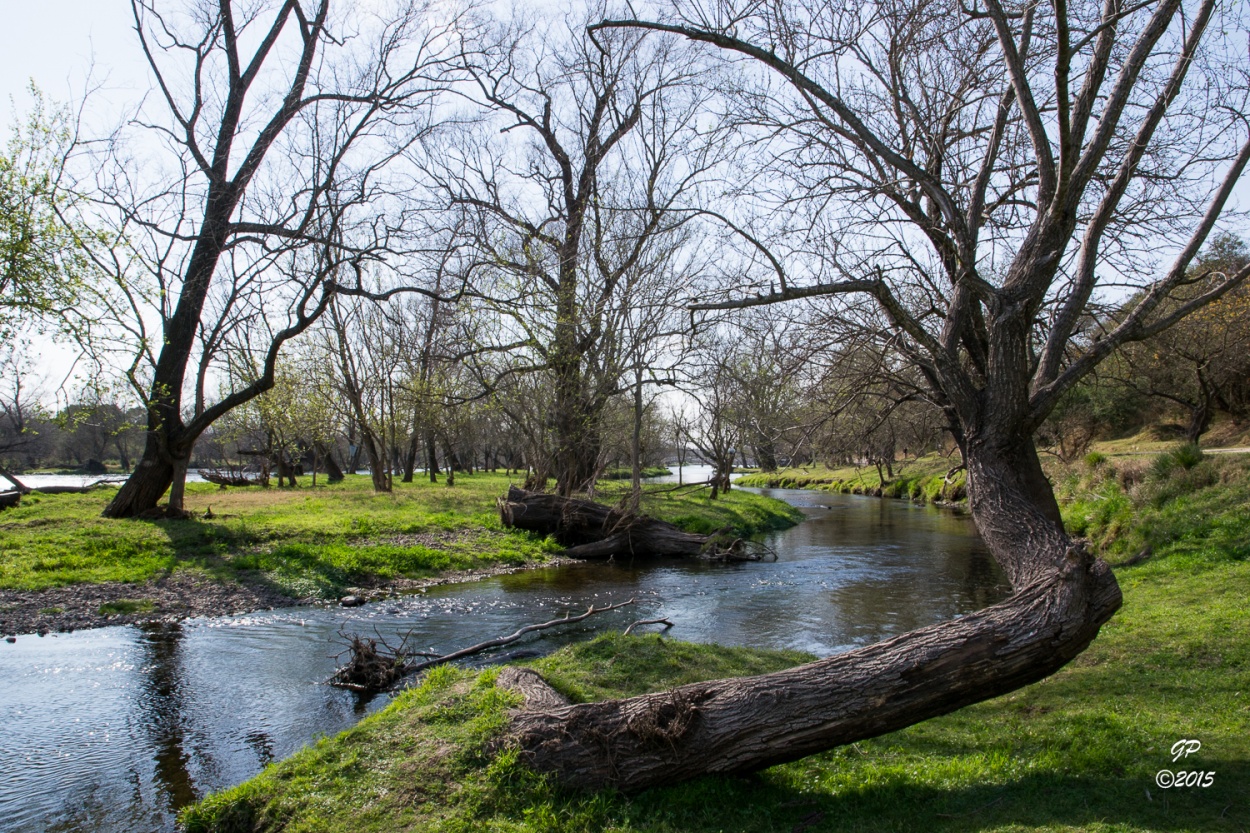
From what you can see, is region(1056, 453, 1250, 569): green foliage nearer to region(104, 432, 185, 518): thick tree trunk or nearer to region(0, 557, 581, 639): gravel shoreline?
region(0, 557, 581, 639): gravel shoreline

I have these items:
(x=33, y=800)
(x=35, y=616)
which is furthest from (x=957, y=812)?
(x=35, y=616)

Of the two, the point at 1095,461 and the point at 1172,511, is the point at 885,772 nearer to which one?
the point at 1172,511

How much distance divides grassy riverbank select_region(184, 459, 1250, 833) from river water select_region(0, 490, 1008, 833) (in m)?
1.31

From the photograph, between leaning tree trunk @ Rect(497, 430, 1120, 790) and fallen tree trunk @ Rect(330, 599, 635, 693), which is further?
fallen tree trunk @ Rect(330, 599, 635, 693)

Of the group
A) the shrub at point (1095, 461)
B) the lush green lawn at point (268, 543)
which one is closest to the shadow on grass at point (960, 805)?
the lush green lawn at point (268, 543)

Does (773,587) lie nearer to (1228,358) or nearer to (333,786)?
(333,786)

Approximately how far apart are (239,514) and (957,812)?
19700mm

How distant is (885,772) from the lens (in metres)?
5.13

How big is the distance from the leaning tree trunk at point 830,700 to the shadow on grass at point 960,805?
24cm

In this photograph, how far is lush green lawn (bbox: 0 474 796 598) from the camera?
1338 cm

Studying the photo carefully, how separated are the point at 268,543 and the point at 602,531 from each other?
318 inches

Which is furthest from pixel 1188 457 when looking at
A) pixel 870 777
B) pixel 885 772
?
pixel 870 777

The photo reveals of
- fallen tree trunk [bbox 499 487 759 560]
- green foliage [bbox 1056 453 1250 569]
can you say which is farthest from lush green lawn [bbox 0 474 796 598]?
green foliage [bbox 1056 453 1250 569]

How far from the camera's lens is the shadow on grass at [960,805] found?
13.5 ft
